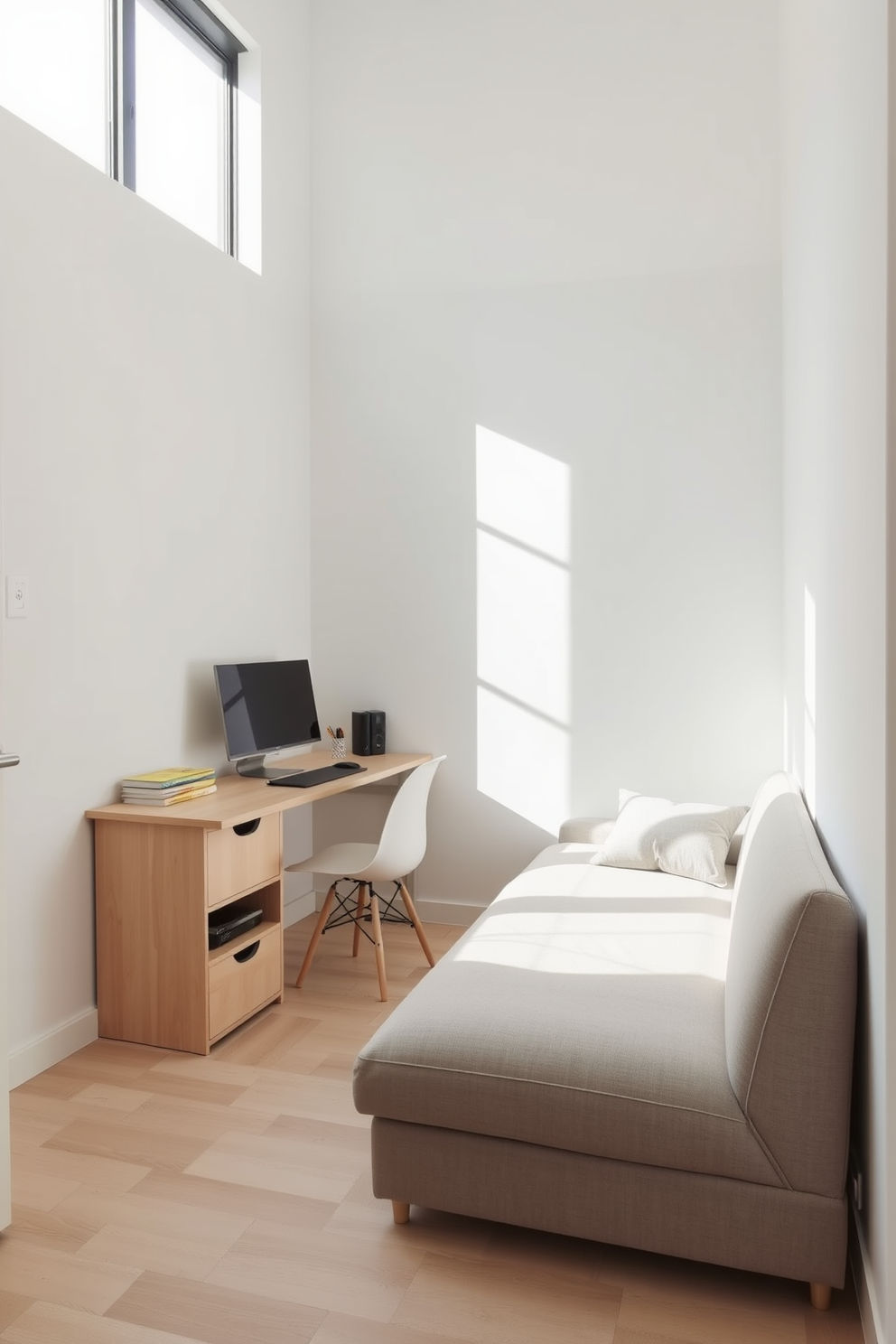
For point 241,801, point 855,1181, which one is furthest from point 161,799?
point 855,1181

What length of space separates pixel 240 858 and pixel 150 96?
2651mm

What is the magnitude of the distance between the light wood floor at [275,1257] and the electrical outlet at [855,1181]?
159mm

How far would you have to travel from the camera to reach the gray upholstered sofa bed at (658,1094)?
66.8 inches

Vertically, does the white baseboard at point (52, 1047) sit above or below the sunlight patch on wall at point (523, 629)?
below

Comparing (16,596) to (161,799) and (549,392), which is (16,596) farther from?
(549,392)

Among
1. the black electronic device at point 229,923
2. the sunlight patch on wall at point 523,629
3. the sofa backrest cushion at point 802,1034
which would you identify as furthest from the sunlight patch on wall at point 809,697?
the black electronic device at point 229,923

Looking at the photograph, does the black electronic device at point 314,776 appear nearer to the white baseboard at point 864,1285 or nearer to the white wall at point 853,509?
the white wall at point 853,509

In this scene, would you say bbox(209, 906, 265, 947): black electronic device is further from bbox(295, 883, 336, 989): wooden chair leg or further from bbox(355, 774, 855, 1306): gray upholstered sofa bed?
bbox(355, 774, 855, 1306): gray upholstered sofa bed

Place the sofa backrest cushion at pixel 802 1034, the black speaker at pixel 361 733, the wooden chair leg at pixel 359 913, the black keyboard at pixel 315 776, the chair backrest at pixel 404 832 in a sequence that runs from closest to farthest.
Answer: the sofa backrest cushion at pixel 802 1034
the chair backrest at pixel 404 832
the black keyboard at pixel 315 776
the wooden chair leg at pixel 359 913
the black speaker at pixel 361 733

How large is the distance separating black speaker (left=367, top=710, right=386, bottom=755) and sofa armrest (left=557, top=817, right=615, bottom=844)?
847 millimetres

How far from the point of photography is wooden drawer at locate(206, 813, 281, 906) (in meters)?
2.82

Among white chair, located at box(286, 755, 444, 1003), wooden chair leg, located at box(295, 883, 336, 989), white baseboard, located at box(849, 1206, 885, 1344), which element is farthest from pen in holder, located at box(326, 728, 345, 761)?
white baseboard, located at box(849, 1206, 885, 1344)

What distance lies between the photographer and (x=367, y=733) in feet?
13.2

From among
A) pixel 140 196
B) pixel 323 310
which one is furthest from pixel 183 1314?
pixel 323 310
